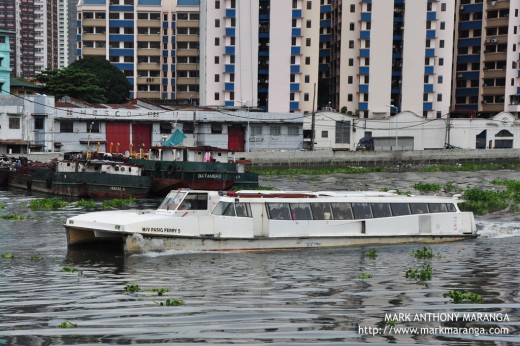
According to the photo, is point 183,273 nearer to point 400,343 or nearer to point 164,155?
point 400,343

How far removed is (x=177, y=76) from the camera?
5212 inches

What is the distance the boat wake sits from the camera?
107 feet

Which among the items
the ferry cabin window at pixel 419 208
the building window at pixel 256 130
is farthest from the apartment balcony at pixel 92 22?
the ferry cabin window at pixel 419 208

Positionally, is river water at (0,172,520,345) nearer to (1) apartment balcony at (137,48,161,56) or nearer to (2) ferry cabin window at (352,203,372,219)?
(2) ferry cabin window at (352,203,372,219)

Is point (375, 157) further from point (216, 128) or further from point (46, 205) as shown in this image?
point (46, 205)

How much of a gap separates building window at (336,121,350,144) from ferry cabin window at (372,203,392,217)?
223 feet

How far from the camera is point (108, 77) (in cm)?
11394

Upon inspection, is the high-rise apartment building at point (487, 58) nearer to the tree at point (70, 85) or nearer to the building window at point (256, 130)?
the building window at point (256, 130)

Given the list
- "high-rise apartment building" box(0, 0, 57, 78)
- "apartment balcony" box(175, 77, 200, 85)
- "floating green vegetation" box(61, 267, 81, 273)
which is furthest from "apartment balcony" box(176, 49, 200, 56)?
"floating green vegetation" box(61, 267, 81, 273)

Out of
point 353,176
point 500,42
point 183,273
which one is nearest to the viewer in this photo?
point 183,273

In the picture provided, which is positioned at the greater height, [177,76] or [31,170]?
[177,76]

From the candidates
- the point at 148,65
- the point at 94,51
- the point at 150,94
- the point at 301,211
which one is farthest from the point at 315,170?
the point at 94,51

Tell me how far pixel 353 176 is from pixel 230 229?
4714 cm

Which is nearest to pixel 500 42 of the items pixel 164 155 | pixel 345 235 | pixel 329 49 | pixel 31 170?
pixel 329 49
